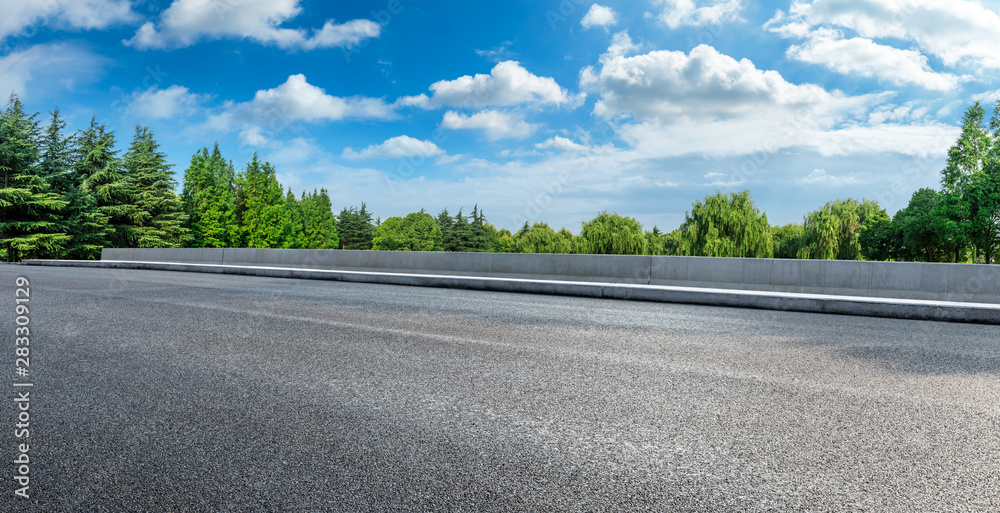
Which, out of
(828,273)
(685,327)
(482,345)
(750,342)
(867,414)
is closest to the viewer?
(867,414)

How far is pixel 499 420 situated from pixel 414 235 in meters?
122

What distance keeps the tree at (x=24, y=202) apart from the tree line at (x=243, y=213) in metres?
0.09

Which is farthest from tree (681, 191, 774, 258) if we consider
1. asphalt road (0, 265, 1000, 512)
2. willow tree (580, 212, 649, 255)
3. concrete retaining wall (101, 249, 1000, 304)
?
asphalt road (0, 265, 1000, 512)

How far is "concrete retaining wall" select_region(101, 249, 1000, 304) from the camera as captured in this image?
11.4m

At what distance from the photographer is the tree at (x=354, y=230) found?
130 metres

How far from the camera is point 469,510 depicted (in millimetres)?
2408

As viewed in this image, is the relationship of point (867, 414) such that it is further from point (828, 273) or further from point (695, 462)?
point (828, 273)

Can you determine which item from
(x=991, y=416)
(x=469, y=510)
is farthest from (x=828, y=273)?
(x=469, y=510)

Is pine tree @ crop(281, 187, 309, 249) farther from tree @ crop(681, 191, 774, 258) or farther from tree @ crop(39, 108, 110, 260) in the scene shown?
tree @ crop(681, 191, 774, 258)

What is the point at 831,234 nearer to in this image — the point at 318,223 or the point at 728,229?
the point at 728,229

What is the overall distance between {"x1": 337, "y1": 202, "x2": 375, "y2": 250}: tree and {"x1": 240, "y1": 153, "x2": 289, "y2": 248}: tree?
54.0m

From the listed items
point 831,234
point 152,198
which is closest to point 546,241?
point 831,234

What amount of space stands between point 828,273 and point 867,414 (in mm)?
9844

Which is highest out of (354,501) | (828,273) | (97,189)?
(97,189)
